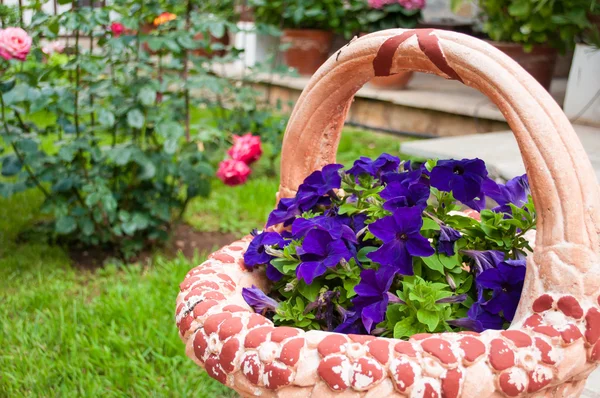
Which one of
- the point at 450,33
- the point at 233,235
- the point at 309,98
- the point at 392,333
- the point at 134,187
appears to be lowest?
the point at 233,235

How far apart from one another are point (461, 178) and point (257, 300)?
330 mm

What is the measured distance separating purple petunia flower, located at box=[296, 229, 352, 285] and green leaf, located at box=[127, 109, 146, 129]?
1330mm

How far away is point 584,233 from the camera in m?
0.69

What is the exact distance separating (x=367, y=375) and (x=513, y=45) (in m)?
3.20

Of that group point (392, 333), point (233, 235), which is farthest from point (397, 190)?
point (233, 235)

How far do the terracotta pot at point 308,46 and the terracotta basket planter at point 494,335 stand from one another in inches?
163

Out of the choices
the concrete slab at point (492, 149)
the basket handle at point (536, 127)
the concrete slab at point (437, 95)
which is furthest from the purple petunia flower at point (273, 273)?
the concrete slab at point (437, 95)

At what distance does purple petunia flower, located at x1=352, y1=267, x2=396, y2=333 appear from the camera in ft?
2.56

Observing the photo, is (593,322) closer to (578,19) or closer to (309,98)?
(309,98)

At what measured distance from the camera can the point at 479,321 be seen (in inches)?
30.4

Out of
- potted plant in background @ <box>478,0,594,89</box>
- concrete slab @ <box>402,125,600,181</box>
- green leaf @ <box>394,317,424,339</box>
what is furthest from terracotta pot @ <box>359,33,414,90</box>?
green leaf @ <box>394,317,424,339</box>

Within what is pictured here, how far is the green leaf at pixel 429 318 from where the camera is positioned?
0.74 m

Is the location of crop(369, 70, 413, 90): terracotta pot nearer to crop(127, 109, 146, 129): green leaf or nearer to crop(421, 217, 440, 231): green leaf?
crop(127, 109, 146, 129): green leaf

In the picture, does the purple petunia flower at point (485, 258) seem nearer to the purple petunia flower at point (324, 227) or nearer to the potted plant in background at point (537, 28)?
the purple petunia flower at point (324, 227)
